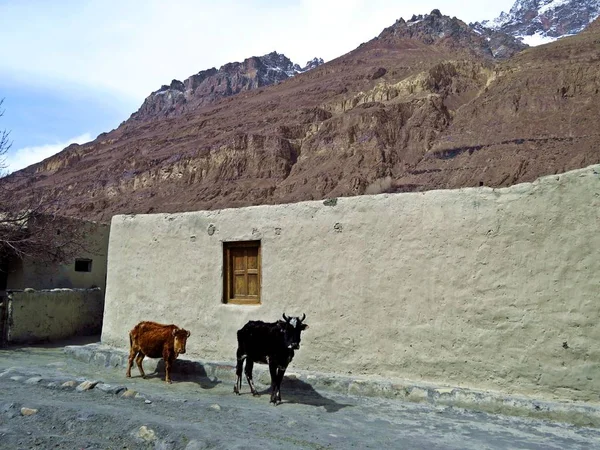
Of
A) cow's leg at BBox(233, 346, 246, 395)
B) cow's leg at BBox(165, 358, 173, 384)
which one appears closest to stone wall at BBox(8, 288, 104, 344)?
cow's leg at BBox(165, 358, 173, 384)

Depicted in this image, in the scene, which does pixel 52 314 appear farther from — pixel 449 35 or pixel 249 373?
pixel 449 35

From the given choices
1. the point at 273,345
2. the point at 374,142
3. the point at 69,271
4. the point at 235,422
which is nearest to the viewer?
the point at 235,422

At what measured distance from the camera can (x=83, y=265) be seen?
1463 cm

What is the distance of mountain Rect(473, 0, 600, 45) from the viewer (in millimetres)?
155875

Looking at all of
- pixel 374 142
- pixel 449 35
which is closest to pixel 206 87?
pixel 449 35

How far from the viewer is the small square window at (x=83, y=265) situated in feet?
47.2

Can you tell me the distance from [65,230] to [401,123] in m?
48.1

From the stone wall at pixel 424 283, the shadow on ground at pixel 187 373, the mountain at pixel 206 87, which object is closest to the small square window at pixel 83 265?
the stone wall at pixel 424 283

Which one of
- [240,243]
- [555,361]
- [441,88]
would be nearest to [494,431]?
[555,361]

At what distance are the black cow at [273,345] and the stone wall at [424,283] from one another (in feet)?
3.20

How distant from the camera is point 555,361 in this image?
5730 millimetres

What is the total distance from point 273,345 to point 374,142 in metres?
49.2

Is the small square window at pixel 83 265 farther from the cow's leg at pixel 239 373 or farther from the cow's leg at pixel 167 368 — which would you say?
Result: the cow's leg at pixel 239 373

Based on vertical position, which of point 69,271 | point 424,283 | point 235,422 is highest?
point 69,271
